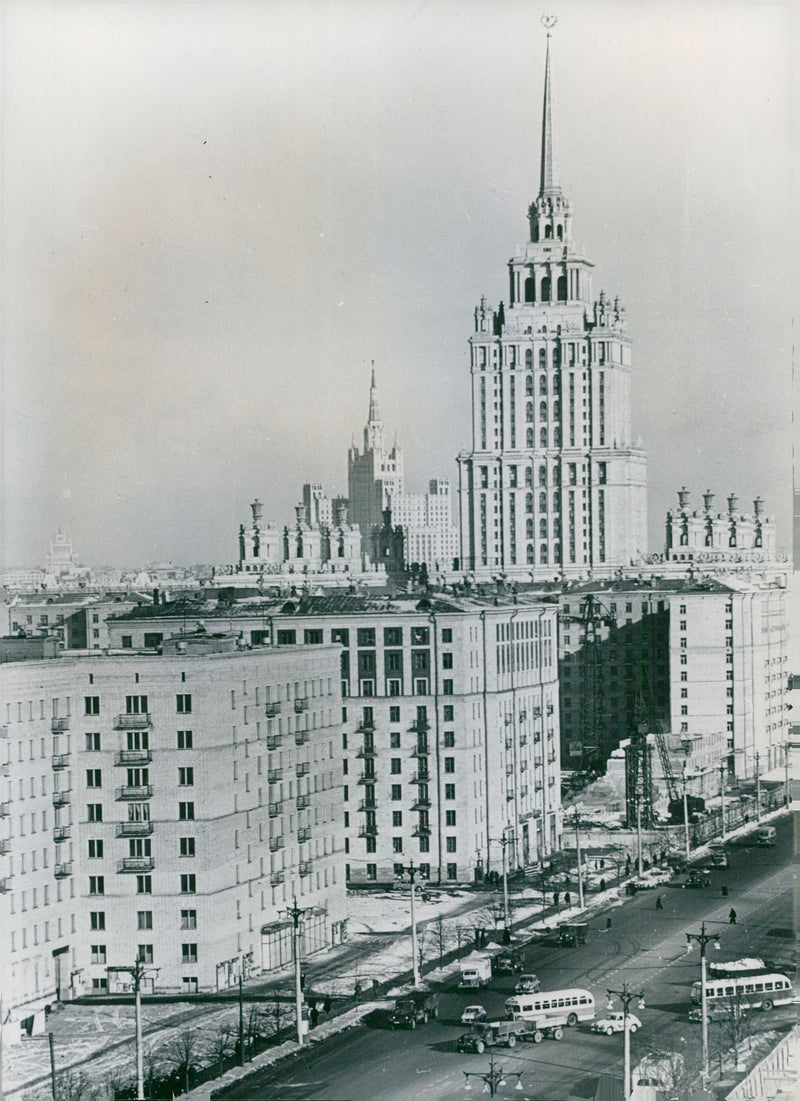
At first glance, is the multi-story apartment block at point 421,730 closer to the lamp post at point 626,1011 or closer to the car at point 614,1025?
the lamp post at point 626,1011

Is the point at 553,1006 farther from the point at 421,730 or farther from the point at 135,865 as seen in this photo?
the point at 421,730

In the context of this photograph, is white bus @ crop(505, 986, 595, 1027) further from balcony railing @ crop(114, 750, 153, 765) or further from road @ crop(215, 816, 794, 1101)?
balcony railing @ crop(114, 750, 153, 765)

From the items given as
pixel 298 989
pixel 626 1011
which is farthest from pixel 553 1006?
pixel 298 989

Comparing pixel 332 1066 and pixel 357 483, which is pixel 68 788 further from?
pixel 357 483

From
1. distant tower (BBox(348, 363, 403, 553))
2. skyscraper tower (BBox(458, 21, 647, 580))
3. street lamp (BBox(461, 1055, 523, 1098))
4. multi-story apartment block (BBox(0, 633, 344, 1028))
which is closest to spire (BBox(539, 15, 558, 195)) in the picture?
distant tower (BBox(348, 363, 403, 553))

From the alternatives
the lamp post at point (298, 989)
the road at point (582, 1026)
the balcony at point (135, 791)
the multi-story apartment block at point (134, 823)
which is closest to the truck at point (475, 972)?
the road at point (582, 1026)
